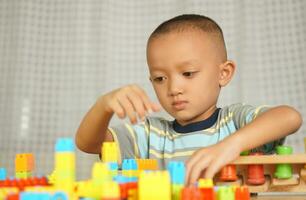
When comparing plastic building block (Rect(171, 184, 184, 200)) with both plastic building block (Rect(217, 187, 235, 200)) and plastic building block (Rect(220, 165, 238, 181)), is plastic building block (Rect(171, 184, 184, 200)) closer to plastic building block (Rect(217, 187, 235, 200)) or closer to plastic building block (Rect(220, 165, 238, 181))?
plastic building block (Rect(217, 187, 235, 200))

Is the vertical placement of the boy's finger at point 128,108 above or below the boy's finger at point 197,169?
above

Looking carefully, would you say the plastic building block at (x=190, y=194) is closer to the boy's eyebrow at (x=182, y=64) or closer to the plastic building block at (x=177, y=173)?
the plastic building block at (x=177, y=173)

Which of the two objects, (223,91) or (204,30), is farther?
(223,91)

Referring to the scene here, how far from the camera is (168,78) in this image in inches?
33.2

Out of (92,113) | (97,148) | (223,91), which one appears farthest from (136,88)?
(223,91)

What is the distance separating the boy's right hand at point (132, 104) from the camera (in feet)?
1.85

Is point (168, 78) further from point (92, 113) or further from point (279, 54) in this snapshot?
point (279, 54)

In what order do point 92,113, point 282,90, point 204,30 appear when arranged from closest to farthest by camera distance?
point 92,113 < point 204,30 < point 282,90

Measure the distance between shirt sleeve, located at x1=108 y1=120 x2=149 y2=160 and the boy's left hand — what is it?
0.31 metres

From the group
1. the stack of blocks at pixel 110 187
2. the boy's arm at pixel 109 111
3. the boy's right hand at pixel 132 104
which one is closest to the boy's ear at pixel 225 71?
the boy's arm at pixel 109 111

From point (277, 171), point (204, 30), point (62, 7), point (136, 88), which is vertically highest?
point (62, 7)

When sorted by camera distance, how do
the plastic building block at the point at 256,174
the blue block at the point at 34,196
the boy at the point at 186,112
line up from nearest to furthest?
the blue block at the point at 34,196
the plastic building block at the point at 256,174
the boy at the point at 186,112

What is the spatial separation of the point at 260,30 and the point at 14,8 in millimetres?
740

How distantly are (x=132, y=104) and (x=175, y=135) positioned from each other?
1.12 feet
